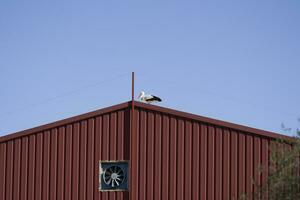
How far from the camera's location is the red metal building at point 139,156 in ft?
87.6

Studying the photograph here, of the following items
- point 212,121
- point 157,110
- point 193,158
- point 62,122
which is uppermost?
point 157,110

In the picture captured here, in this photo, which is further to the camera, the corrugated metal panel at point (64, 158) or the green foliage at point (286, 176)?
the corrugated metal panel at point (64, 158)

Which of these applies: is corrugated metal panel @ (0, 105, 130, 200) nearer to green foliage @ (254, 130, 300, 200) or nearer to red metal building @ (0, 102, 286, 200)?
red metal building @ (0, 102, 286, 200)

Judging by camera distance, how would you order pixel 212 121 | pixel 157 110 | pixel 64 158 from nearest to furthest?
pixel 212 121 < pixel 157 110 < pixel 64 158

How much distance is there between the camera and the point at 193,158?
2730cm

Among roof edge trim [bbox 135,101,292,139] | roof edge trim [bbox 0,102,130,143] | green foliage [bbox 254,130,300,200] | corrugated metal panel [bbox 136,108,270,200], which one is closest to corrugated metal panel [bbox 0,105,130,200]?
roof edge trim [bbox 0,102,130,143]

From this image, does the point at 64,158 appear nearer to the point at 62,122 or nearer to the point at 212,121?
the point at 62,122

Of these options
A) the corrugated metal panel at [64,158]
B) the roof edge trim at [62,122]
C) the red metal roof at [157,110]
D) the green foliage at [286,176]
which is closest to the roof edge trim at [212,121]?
the red metal roof at [157,110]

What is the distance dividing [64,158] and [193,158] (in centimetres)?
520

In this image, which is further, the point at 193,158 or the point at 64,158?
the point at 64,158

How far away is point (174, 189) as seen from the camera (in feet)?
89.7

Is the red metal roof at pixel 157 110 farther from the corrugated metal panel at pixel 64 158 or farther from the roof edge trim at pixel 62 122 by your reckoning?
the corrugated metal panel at pixel 64 158

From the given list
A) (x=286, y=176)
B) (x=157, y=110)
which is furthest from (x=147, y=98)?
(x=286, y=176)

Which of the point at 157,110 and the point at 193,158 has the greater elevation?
the point at 157,110
